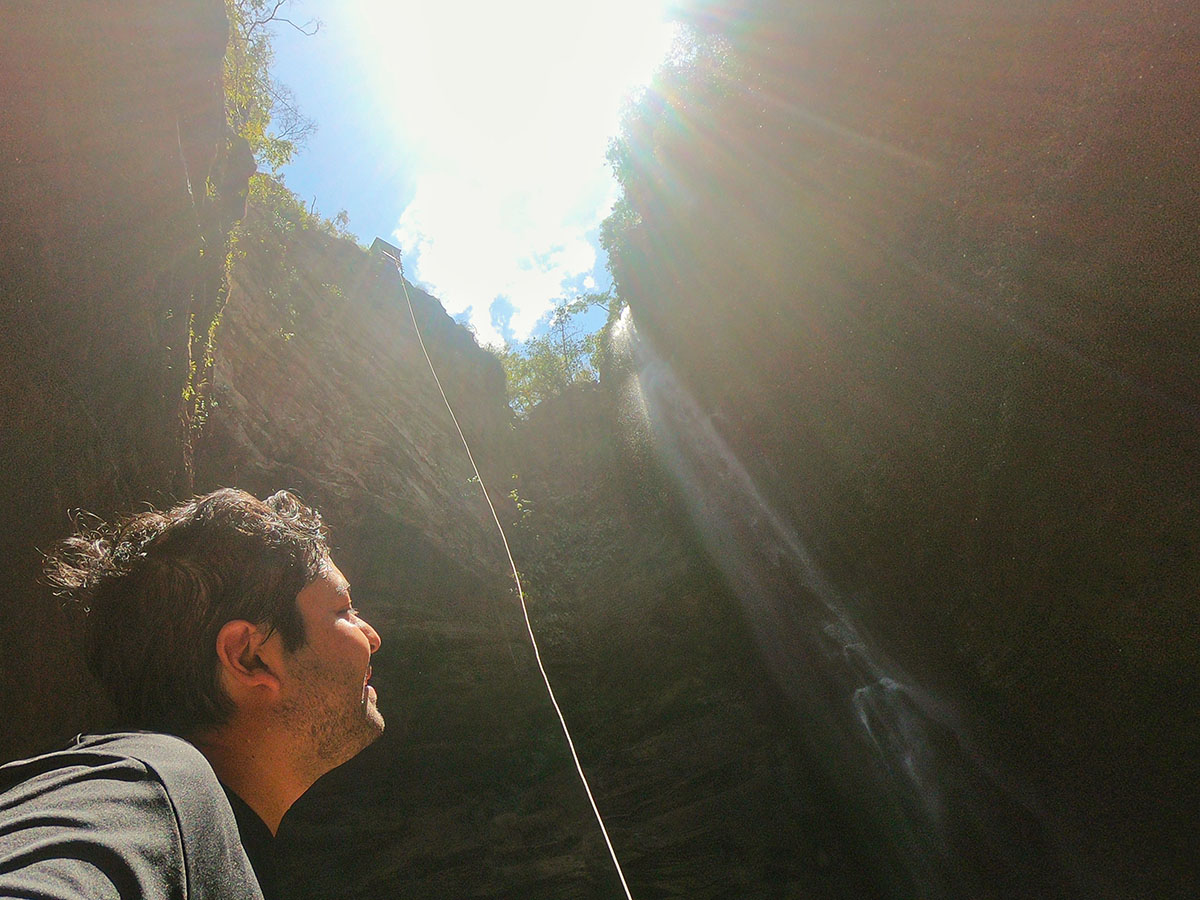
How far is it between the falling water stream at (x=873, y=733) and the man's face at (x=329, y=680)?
29.3 feet

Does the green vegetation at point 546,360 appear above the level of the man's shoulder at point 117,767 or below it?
above

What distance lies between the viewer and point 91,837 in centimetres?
93

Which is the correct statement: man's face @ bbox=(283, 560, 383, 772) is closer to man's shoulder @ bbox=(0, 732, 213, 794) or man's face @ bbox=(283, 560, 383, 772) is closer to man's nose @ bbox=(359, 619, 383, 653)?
man's nose @ bbox=(359, 619, 383, 653)

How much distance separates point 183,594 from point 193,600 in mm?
39

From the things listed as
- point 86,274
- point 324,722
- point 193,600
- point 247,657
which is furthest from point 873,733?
point 86,274

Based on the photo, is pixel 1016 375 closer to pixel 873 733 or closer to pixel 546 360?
pixel 873 733

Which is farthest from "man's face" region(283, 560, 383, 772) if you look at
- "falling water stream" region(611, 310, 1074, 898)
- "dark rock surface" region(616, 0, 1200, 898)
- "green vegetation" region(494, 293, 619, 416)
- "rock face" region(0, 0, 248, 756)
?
"green vegetation" region(494, 293, 619, 416)

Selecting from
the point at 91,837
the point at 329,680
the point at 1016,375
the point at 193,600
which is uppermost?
the point at 1016,375

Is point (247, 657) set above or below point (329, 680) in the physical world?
above

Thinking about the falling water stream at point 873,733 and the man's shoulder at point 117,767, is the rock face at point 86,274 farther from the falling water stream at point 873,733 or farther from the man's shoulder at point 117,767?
the falling water stream at point 873,733

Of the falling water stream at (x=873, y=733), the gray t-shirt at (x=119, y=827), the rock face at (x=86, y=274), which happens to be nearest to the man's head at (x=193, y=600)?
the gray t-shirt at (x=119, y=827)

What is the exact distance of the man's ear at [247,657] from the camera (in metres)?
1.92

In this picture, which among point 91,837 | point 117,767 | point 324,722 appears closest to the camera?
point 91,837

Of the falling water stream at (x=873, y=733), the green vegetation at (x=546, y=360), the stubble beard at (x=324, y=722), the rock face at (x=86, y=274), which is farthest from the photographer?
the green vegetation at (x=546, y=360)
